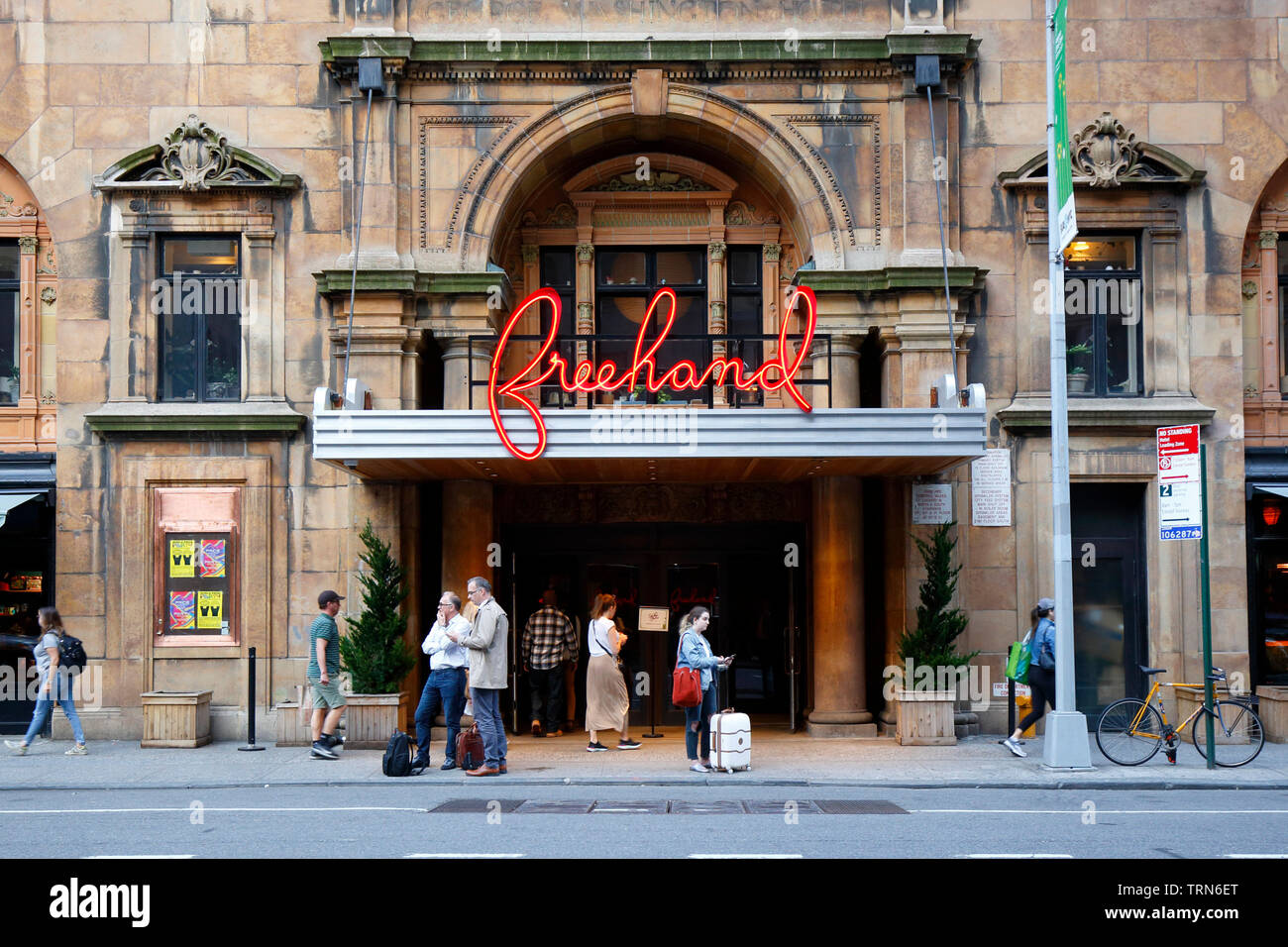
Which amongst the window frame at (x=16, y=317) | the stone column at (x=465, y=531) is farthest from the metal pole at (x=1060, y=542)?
the window frame at (x=16, y=317)

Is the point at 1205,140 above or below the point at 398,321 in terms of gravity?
above

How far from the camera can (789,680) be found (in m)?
19.5

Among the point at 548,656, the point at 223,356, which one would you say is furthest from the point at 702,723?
the point at 223,356

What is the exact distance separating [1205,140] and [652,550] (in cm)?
1011

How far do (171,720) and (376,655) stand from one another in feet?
9.60

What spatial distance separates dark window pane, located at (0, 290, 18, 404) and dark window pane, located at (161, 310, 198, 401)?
2466 millimetres

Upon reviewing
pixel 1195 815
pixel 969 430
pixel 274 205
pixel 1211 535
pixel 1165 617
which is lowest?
pixel 1195 815

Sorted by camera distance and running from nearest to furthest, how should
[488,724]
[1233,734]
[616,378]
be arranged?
[488,724] < [616,378] < [1233,734]

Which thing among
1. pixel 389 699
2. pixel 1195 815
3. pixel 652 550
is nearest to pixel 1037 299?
pixel 652 550

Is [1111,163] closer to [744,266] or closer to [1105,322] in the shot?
[1105,322]

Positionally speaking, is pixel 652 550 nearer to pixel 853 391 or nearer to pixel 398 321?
pixel 853 391

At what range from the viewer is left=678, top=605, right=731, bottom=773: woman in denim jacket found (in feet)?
48.8

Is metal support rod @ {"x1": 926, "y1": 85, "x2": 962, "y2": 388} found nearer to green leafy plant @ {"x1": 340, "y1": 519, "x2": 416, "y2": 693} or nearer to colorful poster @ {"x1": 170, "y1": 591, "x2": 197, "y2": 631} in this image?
green leafy plant @ {"x1": 340, "y1": 519, "x2": 416, "y2": 693}

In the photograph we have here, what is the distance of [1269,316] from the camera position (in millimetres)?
18734
